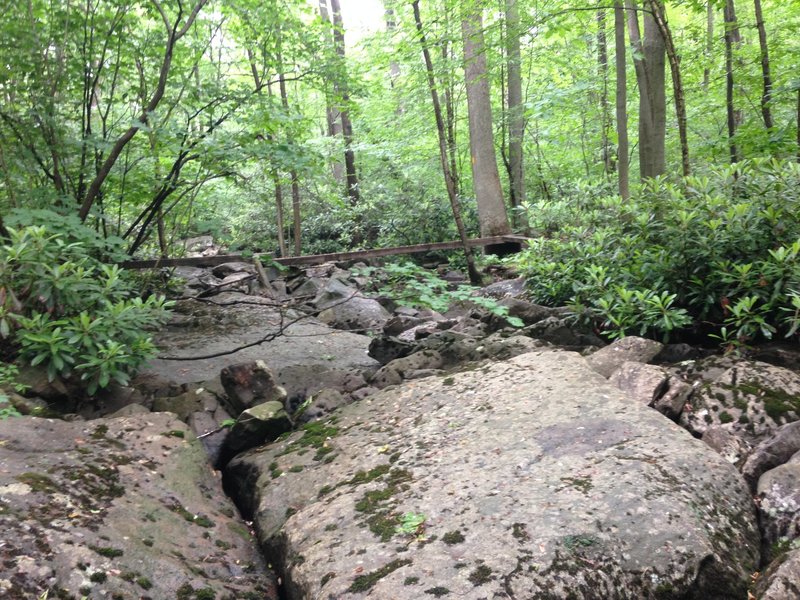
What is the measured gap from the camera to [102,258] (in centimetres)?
672

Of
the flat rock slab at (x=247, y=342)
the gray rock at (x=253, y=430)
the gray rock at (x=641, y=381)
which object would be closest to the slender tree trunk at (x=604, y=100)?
the flat rock slab at (x=247, y=342)

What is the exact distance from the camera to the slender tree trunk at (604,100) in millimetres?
13182

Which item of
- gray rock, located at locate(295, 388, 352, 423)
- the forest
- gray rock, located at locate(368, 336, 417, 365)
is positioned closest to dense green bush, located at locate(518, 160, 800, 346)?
the forest

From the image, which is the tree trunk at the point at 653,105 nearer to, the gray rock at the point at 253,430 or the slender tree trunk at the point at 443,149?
the slender tree trunk at the point at 443,149

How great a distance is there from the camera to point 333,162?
7.70 metres

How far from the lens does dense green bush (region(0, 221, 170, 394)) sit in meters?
4.03

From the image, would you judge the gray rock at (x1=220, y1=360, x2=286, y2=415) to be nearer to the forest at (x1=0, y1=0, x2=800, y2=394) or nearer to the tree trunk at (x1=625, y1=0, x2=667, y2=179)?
the forest at (x1=0, y1=0, x2=800, y2=394)

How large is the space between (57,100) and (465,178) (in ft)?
36.7

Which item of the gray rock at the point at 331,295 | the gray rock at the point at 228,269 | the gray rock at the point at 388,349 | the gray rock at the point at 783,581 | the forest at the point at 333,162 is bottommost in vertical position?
the gray rock at the point at 783,581

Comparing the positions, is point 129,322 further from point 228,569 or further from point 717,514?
point 717,514

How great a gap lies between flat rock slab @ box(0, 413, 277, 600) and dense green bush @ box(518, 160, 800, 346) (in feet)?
10.8

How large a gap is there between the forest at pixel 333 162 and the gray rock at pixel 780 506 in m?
1.27

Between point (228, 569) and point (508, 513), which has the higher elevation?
point (508, 513)

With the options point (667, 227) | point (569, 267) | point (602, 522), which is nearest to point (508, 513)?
point (602, 522)
